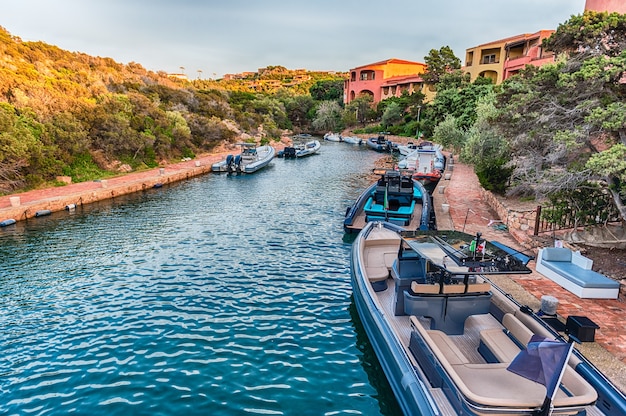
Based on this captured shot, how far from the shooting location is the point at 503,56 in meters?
49.0

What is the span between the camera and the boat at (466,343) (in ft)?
14.8

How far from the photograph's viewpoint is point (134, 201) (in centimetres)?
Result: 2205

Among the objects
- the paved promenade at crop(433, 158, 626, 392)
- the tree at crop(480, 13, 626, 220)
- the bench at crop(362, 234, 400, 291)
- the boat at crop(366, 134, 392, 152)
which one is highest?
the tree at crop(480, 13, 626, 220)

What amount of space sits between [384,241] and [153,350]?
7010 mm

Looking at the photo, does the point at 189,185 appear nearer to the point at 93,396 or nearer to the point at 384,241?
the point at 384,241

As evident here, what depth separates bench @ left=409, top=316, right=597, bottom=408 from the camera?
455 cm

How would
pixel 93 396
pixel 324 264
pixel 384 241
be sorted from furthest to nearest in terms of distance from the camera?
pixel 324 264, pixel 384 241, pixel 93 396

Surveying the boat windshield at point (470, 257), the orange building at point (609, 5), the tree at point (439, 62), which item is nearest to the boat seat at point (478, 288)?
the boat windshield at point (470, 257)

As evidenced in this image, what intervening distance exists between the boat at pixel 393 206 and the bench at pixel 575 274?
187 inches

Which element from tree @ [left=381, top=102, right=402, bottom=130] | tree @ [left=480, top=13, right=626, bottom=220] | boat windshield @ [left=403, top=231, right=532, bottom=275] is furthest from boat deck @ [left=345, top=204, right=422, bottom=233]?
tree @ [left=381, top=102, right=402, bottom=130]

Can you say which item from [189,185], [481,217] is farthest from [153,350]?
[189,185]

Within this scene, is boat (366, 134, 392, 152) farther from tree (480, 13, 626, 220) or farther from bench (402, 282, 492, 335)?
bench (402, 282, 492, 335)

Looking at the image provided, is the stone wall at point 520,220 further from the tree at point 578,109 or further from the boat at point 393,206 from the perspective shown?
the boat at point 393,206

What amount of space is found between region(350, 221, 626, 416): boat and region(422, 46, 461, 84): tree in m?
57.0
